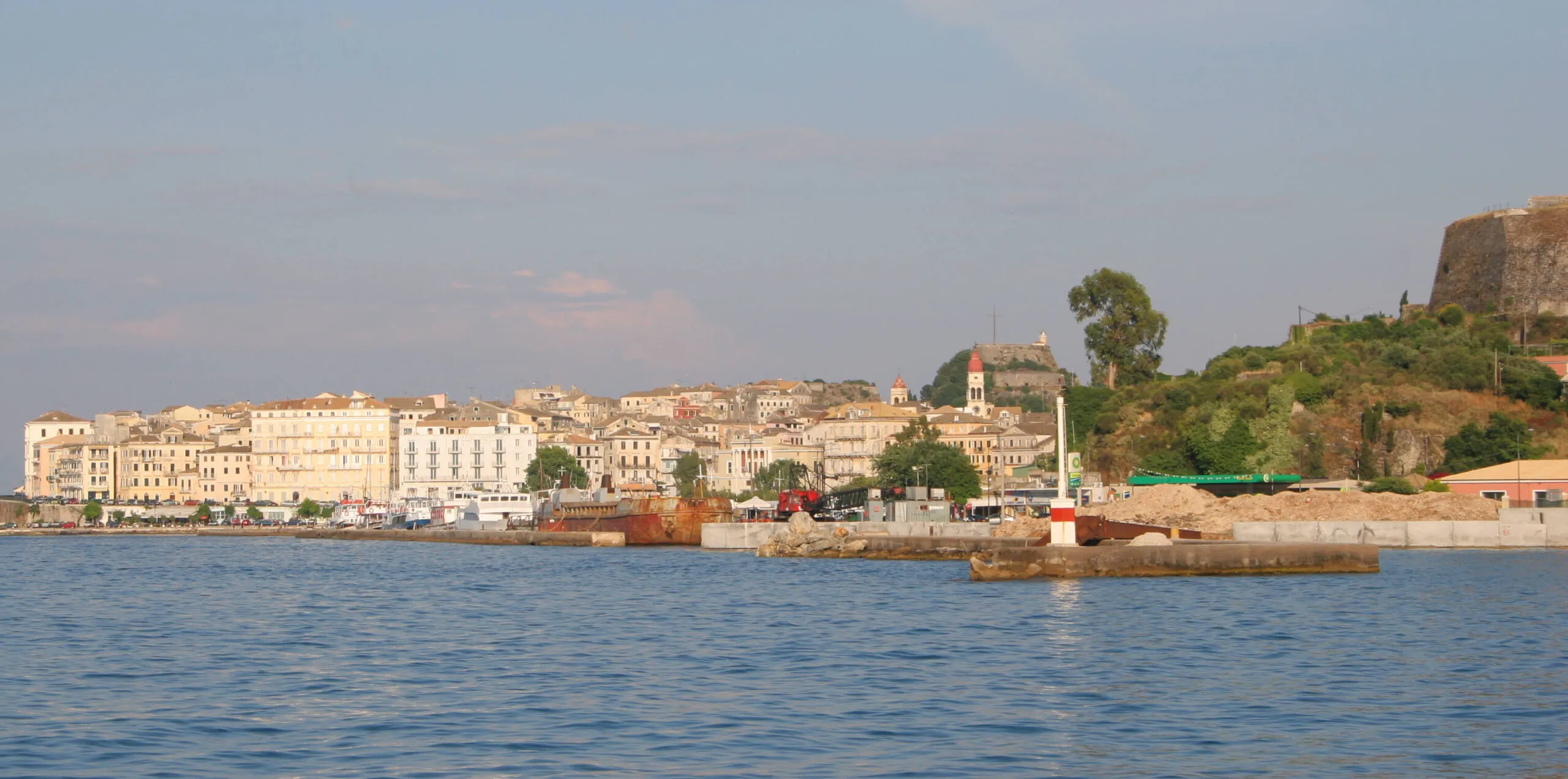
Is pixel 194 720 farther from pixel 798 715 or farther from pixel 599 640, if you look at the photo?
pixel 599 640

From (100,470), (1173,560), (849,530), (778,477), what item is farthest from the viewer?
(100,470)

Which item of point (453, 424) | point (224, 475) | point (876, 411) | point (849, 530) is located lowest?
point (849, 530)

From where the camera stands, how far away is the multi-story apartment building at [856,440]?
12900 centimetres

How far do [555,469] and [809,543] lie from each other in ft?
238

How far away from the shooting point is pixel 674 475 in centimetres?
13275

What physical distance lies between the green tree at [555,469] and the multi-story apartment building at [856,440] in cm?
1949

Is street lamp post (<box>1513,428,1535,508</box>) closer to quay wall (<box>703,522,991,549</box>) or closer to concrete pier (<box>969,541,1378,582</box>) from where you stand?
quay wall (<box>703,522,991,549</box>)

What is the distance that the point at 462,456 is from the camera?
428 feet

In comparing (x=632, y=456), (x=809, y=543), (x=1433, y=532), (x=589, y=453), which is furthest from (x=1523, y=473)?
(x=632, y=456)

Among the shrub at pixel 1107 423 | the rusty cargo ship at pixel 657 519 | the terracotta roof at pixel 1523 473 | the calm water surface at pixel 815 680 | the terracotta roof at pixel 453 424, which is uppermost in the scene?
the terracotta roof at pixel 453 424

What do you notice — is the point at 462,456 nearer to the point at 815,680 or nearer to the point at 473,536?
the point at 473,536

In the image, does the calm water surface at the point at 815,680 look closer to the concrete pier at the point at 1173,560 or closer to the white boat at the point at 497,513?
the concrete pier at the point at 1173,560

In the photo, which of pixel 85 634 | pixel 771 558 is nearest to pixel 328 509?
pixel 771 558

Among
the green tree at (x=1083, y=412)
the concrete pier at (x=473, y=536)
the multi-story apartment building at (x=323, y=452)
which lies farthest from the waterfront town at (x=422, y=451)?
the green tree at (x=1083, y=412)
